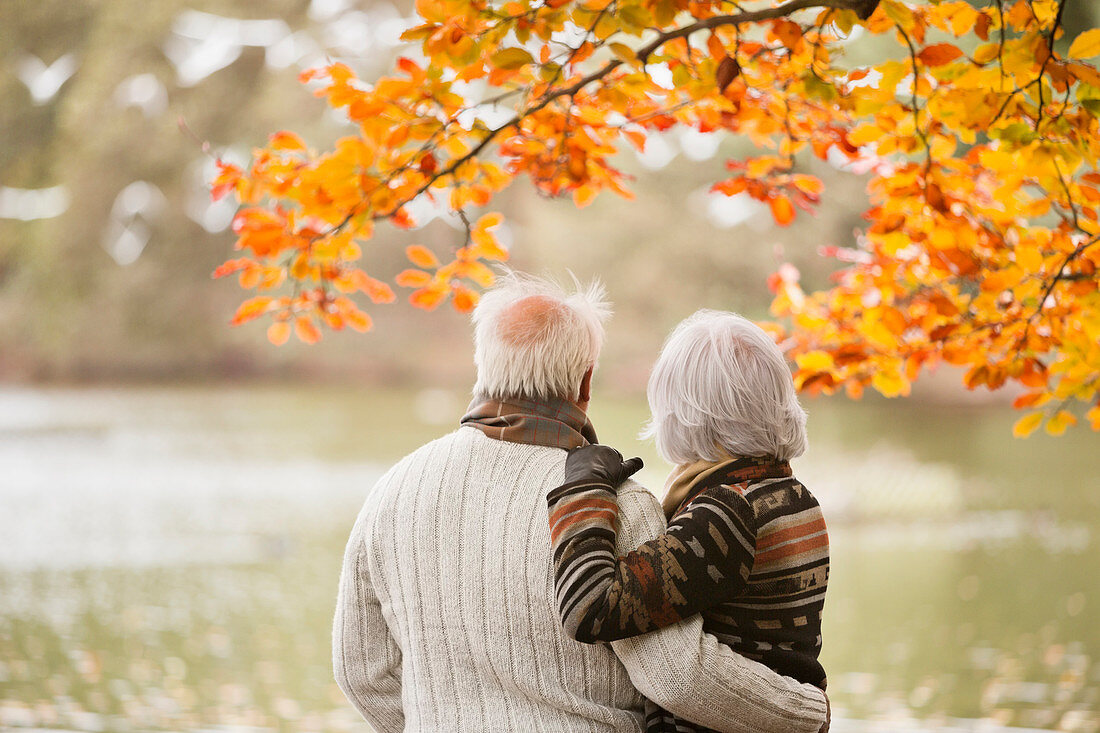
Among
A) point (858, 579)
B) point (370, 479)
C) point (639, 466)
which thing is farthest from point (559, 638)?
point (370, 479)

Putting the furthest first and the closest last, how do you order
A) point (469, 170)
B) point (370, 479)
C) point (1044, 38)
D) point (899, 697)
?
point (370, 479), point (899, 697), point (469, 170), point (1044, 38)

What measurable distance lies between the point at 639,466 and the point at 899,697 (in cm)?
441

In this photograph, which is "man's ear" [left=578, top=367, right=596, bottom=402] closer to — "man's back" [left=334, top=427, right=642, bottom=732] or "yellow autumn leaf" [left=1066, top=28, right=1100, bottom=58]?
"man's back" [left=334, top=427, right=642, bottom=732]

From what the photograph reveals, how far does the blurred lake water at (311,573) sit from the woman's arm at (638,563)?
390 cm

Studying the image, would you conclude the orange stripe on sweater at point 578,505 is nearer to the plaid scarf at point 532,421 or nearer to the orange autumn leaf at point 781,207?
the plaid scarf at point 532,421

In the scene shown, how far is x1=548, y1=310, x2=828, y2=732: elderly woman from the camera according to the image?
4.19 feet

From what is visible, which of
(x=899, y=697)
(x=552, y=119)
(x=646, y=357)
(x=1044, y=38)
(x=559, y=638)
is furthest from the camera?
(x=646, y=357)

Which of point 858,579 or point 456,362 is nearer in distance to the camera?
point 858,579

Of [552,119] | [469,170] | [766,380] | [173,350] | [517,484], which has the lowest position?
[517,484]

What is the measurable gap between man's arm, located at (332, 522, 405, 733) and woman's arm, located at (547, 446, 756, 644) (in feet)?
0.99

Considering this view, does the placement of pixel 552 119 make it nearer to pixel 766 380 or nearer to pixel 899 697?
pixel 766 380

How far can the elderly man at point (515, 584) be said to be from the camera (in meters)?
1.34

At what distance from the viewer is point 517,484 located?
1391mm

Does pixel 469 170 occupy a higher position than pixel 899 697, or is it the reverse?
pixel 469 170
